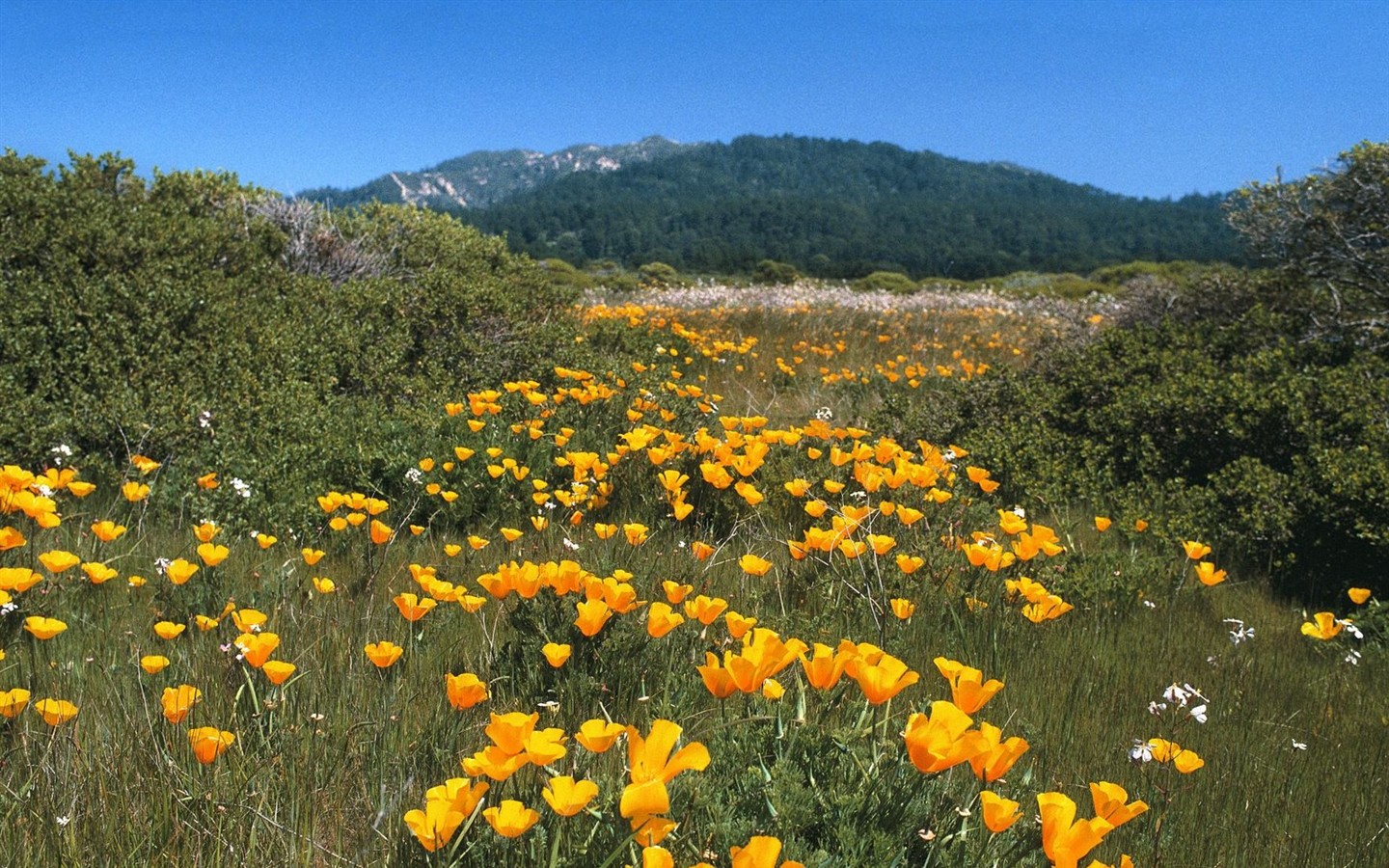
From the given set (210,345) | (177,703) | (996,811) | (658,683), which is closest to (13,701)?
(177,703)

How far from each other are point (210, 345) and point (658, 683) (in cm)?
418

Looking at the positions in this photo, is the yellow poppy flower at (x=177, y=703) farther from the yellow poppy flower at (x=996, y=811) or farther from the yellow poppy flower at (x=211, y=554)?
the yellow poppy flower at (x=996, y=811)

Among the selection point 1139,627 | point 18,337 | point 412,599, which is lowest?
point 1139,627

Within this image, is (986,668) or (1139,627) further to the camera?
(1139,627)

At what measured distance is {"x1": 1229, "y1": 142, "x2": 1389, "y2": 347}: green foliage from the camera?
631cm

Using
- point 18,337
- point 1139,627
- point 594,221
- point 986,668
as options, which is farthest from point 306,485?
point 594,221

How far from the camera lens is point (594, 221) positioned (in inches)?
7323

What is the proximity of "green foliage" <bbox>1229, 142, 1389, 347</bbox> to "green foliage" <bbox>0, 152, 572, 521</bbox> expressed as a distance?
5.65 meters

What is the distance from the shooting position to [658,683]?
2.35 metres

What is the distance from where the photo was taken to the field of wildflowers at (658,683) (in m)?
1.49

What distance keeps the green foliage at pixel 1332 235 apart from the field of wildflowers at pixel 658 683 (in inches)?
125

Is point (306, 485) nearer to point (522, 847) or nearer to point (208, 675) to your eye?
point (208, 675)

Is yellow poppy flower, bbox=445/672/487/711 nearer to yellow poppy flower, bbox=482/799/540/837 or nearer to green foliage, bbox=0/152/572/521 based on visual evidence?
yellow poppy flower, bbox=482/799/540/837

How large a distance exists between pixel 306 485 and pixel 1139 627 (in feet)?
11.7
